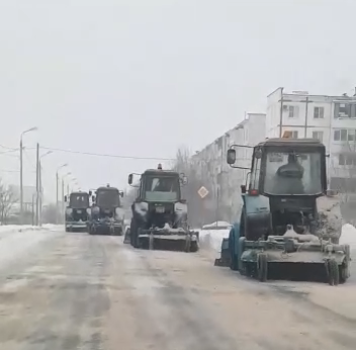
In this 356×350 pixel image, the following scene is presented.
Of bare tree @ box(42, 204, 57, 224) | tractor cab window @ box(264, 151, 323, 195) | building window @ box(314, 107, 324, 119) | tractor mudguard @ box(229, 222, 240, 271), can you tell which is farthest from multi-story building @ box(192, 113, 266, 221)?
tractor cab window @ box(264, 151, 323, 195)

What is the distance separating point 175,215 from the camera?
2692cm

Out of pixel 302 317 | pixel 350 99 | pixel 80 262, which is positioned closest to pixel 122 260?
pixel 80 262

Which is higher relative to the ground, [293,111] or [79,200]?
[293,111]

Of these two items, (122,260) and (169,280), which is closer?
(169,280)

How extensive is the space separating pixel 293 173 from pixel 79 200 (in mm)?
36594

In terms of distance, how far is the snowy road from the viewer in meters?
8.55

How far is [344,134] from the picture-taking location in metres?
74.8

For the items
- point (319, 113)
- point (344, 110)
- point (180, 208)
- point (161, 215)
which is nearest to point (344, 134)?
point (344, 110)

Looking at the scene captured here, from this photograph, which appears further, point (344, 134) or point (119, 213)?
point (344, 134)

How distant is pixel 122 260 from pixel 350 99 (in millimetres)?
58991

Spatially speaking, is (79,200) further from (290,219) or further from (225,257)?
(290,219)

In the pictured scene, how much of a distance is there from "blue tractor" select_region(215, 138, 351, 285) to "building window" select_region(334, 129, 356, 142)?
5942 centimetres

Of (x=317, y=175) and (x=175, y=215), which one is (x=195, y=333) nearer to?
(x=317, y=175)

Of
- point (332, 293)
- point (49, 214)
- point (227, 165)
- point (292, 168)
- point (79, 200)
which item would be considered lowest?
point (49, 214)
